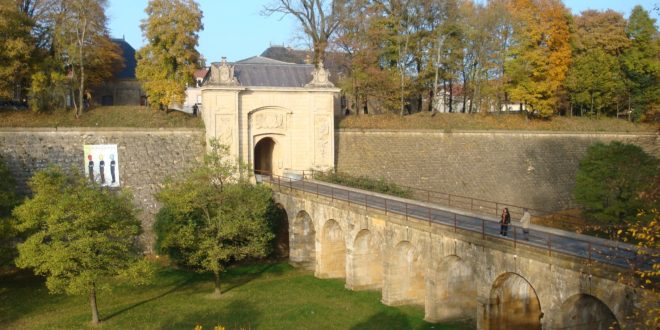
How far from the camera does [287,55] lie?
56.2 meters

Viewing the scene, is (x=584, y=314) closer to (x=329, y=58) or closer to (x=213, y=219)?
(x=213, y=219)

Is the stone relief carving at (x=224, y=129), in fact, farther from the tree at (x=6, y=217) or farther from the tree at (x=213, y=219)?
the tree at (x=6, y=217)

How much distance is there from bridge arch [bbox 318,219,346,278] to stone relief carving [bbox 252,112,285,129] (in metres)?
9.30

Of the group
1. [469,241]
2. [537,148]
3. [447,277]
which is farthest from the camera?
[537,148]

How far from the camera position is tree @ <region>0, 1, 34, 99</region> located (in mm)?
27953

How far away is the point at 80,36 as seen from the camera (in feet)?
104

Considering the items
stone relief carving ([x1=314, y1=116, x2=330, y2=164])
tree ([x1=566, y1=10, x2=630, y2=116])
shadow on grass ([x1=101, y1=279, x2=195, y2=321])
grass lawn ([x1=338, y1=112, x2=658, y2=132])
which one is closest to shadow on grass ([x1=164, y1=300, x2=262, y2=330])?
shadow on grass ([x1=101, y1=279, x2=195, y2=321])

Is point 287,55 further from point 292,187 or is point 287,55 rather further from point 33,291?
→ point 33,291

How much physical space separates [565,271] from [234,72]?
22095mm

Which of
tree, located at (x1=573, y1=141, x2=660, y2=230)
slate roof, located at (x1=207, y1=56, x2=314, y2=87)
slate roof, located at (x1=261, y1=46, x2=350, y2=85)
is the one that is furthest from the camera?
slate roof, located at (x1=261, y1=46, x2=350, y2=85)

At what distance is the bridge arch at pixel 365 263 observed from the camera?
70.1 ft

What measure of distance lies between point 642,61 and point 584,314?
35.8 metres

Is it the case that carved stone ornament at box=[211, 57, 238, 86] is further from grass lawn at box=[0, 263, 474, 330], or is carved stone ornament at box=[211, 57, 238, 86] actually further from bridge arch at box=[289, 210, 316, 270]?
grass lawn at box=[0, 263, 474, 330]

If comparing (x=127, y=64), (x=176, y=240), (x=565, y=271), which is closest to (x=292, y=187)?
(x=176, y=240)
